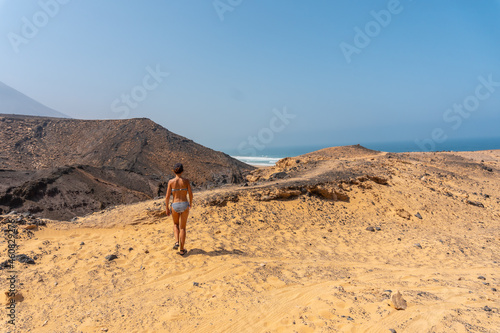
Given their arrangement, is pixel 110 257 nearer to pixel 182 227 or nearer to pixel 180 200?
pixel 182 227

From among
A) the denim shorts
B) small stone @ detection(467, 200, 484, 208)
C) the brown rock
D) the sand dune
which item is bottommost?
the sand dune

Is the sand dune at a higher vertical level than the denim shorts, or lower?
lower

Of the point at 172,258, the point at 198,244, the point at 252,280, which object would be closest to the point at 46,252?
the point at 172,258

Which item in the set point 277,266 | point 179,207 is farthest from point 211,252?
point 277,266

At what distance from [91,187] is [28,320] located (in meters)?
10.5

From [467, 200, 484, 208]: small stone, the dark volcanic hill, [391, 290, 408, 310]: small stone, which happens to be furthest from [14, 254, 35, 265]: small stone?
[467, 200, 484, 208]: small stone

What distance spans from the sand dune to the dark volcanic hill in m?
5.08

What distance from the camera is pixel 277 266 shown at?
16.4 feet

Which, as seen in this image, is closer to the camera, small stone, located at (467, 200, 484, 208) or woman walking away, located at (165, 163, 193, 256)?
woman walking away, located at (165, 163, 193, 256)

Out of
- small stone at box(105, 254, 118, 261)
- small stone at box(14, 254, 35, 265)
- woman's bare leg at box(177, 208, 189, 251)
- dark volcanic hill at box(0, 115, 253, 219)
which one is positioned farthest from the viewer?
dark volcanic hill at box(0, 115, 253, 219)

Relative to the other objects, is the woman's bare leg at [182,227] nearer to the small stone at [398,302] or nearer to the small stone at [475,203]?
the small stone at [398,302]

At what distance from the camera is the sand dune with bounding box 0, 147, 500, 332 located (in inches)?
133

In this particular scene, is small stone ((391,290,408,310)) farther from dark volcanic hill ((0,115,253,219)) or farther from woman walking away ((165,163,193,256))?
dark volcanic hill ((0,115,253,219))

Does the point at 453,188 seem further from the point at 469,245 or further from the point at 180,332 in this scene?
the point at 180,332
